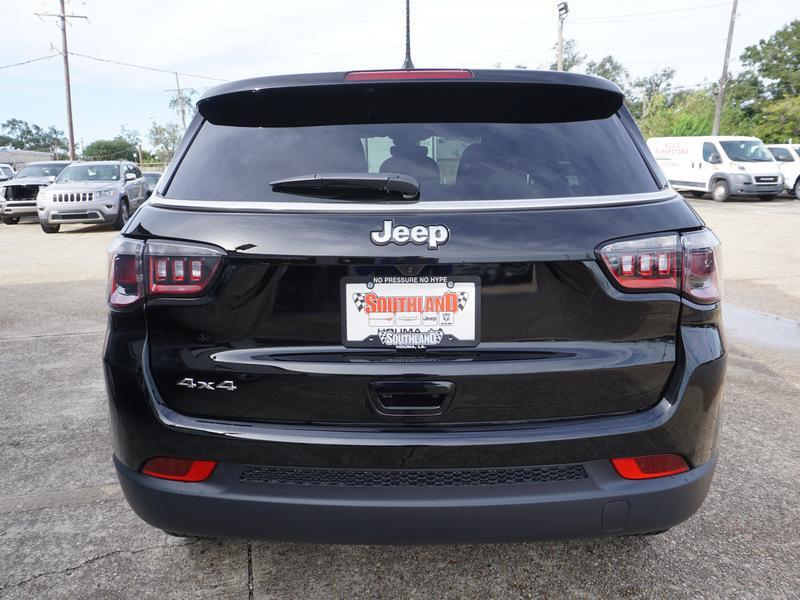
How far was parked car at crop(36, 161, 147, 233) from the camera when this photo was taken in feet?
47.9

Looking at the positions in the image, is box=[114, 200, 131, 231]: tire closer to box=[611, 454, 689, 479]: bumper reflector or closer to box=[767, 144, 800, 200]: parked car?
box=[611, 454, 689, 479]: bumper reflector

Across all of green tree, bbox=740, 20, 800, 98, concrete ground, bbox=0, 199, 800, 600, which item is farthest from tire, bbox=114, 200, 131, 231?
green tree, bbox=740, 20, 800, 98

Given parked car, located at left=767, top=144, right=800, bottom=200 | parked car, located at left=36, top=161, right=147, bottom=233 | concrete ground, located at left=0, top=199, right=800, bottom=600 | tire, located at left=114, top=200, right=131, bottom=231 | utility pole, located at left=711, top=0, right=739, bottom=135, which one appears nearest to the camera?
concrete ground, located at left=0, top=199, right=800, bottom=600

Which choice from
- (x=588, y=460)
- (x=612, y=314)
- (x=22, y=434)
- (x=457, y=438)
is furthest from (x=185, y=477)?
(x=22, y=434)

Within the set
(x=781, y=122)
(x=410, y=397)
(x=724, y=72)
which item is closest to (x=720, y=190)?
(x=724, y=72)

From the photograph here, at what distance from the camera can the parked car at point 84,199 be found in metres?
14.6

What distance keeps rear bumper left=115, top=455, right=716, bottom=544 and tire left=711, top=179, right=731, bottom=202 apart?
21.8 metres

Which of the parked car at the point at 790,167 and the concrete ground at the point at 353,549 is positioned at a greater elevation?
the parked car at the point at 790,167

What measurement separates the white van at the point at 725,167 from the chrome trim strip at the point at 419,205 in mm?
19232

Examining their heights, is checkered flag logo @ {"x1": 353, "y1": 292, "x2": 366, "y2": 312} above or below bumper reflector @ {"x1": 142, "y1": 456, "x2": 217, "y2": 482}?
above

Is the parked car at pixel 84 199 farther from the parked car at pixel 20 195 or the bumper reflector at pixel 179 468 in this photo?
the bumper reflector at pixel 179 468

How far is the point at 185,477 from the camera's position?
6.01 feet

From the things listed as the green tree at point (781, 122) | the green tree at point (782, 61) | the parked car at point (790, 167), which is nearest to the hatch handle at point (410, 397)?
the parked car at point (790, 167)

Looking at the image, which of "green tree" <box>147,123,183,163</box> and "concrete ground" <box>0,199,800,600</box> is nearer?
"concrete ground" <box>0,199,800,600</box>
